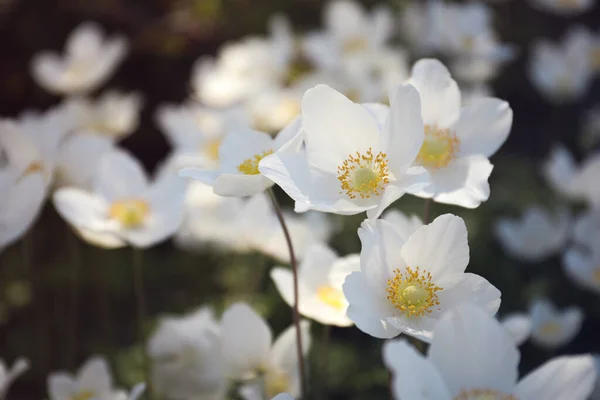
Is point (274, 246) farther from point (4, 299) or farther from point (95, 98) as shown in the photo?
point (95, 98)

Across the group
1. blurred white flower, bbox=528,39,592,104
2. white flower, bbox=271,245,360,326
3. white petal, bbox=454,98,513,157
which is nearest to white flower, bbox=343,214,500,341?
white flower, bbox=271,245,360,326

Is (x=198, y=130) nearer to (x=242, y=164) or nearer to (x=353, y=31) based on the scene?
(x=353, y=31)

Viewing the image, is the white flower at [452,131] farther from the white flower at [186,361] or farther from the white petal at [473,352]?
the white flower at [186,361]

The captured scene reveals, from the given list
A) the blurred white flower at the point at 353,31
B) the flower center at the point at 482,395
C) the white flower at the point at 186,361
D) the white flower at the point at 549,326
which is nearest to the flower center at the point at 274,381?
the white flower at the point at 186,361

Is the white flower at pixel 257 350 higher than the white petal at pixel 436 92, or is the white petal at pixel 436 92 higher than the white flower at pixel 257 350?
the white petal at pixel 436 92

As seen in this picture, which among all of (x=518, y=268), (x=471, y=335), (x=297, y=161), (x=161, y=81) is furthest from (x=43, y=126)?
(x=161, y=81)

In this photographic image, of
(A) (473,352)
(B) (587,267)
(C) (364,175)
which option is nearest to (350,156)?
(C) (364,175)
